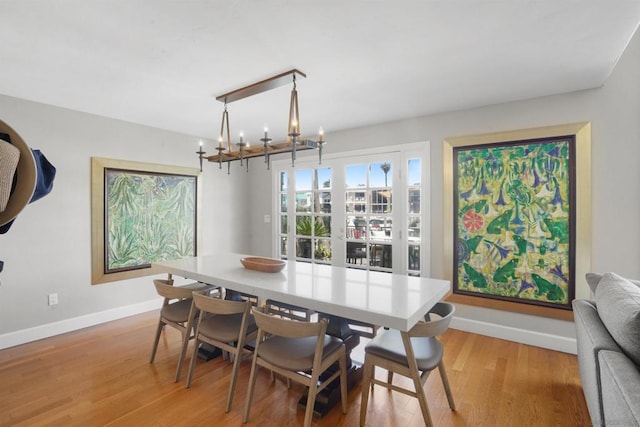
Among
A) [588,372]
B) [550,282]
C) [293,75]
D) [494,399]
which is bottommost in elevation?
[494,399]

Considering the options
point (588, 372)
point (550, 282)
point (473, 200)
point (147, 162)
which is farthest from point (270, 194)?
point (588, 372)

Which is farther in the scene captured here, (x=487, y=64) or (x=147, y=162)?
(x=147, y=162)

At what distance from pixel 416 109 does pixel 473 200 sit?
1101 millimetres

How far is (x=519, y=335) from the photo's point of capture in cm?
293

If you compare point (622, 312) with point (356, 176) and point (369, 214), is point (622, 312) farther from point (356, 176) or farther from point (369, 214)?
point (356, 176)

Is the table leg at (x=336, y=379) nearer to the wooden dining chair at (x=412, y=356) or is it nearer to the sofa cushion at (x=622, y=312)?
the wooden dining chair at (x=412, y=356)

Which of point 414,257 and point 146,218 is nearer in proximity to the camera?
point 414,257

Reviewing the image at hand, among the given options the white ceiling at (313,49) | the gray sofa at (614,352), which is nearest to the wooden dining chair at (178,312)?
the white ceiling at (313,49)

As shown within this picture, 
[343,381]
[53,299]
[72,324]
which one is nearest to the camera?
[343,381]

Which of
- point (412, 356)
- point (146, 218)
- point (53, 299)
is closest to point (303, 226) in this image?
point (146, 218)

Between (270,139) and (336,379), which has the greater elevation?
(270,139)

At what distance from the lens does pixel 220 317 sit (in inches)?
90.8

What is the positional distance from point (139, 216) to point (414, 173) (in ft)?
10.8

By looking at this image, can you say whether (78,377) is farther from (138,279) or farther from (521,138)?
(521,138)
